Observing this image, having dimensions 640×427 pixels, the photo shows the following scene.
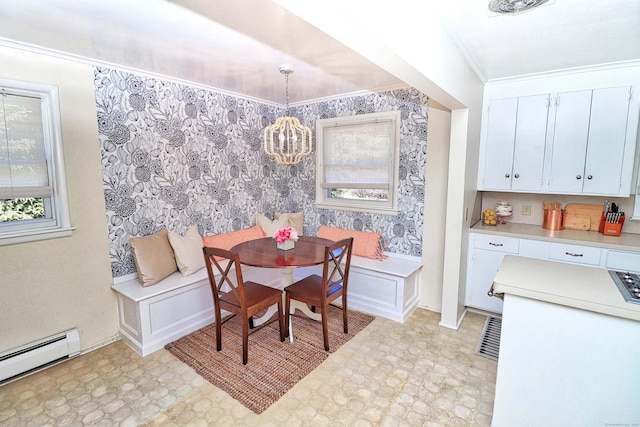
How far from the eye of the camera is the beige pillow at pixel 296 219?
164 inches

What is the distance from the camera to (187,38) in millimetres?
2137

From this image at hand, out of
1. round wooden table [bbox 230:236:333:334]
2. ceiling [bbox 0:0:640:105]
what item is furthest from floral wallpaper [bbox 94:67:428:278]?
round wooden table [bbox 230:236:333:334]

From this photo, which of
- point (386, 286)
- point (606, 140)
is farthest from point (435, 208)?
point (606, 140)

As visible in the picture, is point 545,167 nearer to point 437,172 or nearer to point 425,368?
point 437,172

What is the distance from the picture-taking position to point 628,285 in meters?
1.64

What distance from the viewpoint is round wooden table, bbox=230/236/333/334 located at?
8.29 feet

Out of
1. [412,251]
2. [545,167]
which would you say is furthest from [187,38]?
[545,167]

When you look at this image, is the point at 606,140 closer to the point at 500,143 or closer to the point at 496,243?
the point at 500,143

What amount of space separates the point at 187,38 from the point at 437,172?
245cm

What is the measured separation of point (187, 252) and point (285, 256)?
103 centimetres

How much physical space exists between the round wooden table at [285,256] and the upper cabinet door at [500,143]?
70.1 inches

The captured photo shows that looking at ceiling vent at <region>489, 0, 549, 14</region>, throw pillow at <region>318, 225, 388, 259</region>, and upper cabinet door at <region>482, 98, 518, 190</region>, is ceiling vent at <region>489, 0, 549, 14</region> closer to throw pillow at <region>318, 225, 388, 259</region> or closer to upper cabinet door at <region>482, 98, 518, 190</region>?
upper cabinet door at <region>482, 98, 518, 190</region>

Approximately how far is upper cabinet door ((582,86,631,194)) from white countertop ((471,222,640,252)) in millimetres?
402

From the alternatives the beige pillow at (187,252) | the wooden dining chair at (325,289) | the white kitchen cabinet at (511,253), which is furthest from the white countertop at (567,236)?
the beige pillow at (187,252)
